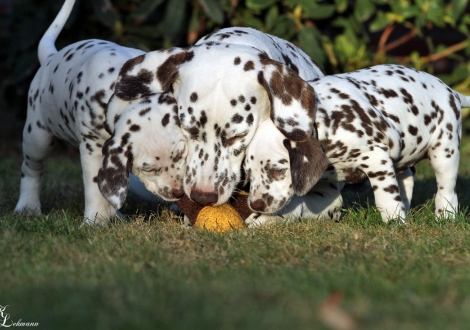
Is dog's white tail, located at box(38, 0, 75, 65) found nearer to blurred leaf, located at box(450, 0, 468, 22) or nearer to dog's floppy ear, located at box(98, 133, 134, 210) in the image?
dog's floppy ear, located at box(98, 133, 134, 210)

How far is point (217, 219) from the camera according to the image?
17.6 feet

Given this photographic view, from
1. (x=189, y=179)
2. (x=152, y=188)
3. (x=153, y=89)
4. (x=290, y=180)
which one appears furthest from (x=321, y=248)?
(x=153, y=89)

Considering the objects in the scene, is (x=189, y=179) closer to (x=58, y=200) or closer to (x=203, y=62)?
(x=203, y=62)

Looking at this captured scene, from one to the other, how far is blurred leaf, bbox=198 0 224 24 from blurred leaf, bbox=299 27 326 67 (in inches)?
42.5

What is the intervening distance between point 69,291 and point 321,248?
1.73m

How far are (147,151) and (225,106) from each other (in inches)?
24.0

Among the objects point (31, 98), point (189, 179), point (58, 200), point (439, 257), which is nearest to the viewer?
point (439, 257)

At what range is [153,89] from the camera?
18.0ft

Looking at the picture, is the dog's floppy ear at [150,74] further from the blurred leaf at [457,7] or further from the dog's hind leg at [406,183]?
the blurred leaf at [457,7]

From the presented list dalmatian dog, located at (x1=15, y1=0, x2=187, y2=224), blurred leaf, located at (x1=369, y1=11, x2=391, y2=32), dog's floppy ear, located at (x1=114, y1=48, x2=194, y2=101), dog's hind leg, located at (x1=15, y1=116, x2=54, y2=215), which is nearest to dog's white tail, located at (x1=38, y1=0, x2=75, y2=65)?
dalmatian dog, located at (x1=15, y1=0, x2=187, y2=224)

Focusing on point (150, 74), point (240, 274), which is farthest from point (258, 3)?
point (240, 274)

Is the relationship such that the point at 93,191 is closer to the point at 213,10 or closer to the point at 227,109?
the point at 227,109

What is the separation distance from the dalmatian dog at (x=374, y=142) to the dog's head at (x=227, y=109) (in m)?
0.14

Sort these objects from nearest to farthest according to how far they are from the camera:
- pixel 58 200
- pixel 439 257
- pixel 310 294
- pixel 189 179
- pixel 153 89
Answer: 1. pixel 310 294
2. pixel 439 257
3. pixel 189 179
4. pixel 153 89
5. pixel 58 200
